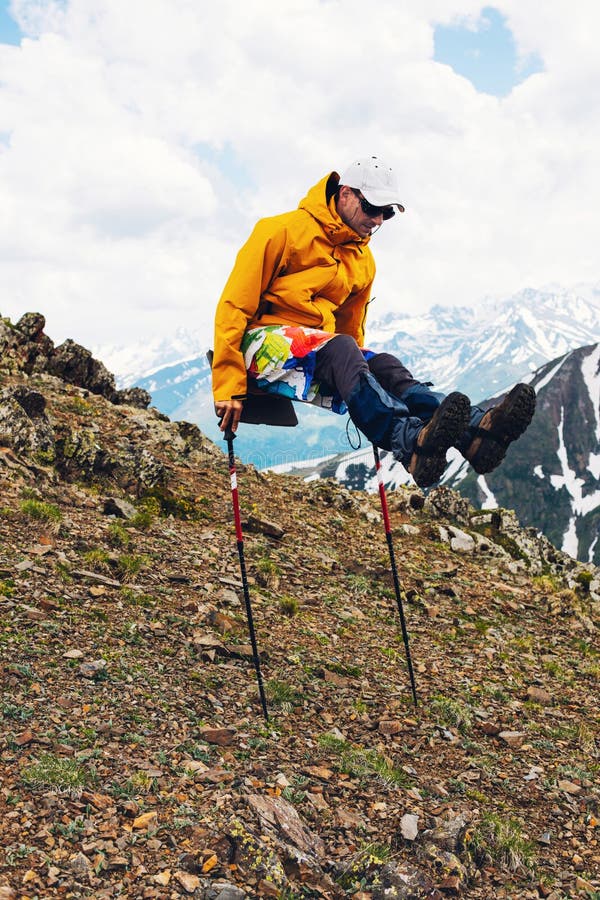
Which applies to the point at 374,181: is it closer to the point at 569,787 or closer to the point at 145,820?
the point at 145,820

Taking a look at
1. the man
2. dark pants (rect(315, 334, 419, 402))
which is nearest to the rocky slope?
the man

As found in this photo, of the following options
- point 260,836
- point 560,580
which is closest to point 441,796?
point 260,836

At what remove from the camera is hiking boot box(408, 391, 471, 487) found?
6441 mm

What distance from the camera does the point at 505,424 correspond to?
22.0 feet

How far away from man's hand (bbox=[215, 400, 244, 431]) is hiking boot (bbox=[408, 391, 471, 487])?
2213mm

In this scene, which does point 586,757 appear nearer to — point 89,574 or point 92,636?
point 92,636

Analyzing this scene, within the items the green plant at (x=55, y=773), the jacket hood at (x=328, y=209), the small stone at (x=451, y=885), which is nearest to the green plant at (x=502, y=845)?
the small stone at (x=451, y=885)

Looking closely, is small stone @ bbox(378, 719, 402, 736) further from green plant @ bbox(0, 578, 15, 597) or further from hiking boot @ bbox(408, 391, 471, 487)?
green plant @ bbox(0, 578, 15, 597)

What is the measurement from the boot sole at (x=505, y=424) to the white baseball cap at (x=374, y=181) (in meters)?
2.79

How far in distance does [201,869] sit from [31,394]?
1325 cm

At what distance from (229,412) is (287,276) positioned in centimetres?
185

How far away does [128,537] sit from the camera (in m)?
12.0

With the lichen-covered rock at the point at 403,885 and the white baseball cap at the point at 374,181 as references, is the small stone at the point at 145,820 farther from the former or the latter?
the white baseball cap at the point at 374,181

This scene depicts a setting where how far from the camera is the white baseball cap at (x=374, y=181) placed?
752 cm
